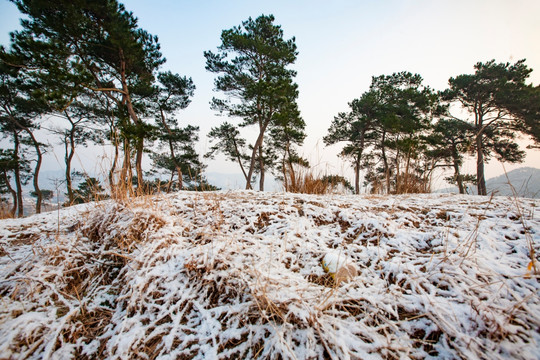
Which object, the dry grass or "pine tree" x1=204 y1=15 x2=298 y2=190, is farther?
"pine tree" x1=204 y1=15 x2=298 y2=190

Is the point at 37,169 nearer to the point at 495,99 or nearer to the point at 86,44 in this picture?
the point at 86,44

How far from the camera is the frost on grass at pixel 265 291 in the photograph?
84cm

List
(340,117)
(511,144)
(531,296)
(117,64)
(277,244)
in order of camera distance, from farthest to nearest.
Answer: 1. (340,117)
2. (511,144)
3. (117,64)
4. (277,244)
5. (531,296)

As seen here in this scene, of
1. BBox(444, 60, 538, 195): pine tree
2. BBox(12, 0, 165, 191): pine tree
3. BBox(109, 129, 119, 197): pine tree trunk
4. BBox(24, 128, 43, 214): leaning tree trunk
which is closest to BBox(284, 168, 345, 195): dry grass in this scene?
BBox(109, 129, 119, 197): pine tree trunk

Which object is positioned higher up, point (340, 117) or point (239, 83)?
point (239, 83)

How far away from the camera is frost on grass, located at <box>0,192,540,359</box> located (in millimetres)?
844

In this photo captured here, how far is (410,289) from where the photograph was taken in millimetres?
1100

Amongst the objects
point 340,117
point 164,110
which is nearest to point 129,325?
point 164,110

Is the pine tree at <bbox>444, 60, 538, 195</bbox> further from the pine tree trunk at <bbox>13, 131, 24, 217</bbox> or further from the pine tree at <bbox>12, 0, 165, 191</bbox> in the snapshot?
the pine tree trunk at <bbox>13, 131, 24, 217</bbox>

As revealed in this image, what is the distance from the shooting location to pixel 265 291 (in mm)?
1006

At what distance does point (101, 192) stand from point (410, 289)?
2615 mm

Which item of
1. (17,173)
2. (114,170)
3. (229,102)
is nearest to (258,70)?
(229,102)

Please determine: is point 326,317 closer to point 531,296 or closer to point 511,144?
point 531,296

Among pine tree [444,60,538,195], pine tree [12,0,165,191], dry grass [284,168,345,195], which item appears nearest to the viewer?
dry grass [284,168,345,195]
